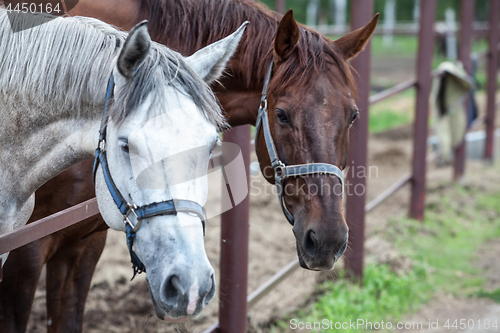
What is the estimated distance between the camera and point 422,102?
14.2 ft

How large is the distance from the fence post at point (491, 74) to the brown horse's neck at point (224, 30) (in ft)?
17.5

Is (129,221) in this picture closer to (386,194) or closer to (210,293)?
(210,293)

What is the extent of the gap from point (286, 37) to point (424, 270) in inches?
102

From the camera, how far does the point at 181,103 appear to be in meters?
1.19

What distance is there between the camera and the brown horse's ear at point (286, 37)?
1673mm

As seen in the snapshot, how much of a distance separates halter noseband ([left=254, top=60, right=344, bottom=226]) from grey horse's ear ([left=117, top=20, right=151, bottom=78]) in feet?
2.26

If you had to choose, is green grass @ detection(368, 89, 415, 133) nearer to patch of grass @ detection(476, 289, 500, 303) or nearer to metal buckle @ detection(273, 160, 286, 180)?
patch of grass @ detection(476, 289, 500, 303)

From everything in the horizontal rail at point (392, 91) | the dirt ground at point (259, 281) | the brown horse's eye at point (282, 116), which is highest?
the brown horse's eye at point (282, 116)

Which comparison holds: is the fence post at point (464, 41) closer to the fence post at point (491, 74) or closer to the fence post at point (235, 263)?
the fence post at point (491, 74)

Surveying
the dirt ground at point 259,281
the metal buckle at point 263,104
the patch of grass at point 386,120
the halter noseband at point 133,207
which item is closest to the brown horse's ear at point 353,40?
the metal buckle at point 263,104

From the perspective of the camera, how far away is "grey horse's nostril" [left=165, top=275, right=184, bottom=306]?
107 cm

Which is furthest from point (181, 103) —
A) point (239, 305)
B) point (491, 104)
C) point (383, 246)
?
point (491, 104)

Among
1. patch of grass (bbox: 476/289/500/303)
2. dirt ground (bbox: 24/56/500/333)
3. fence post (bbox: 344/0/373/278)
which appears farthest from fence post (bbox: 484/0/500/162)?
fence post (bbox: 344/0/373/278)

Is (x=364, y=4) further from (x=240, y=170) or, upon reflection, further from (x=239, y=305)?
(x=239, y=305)
